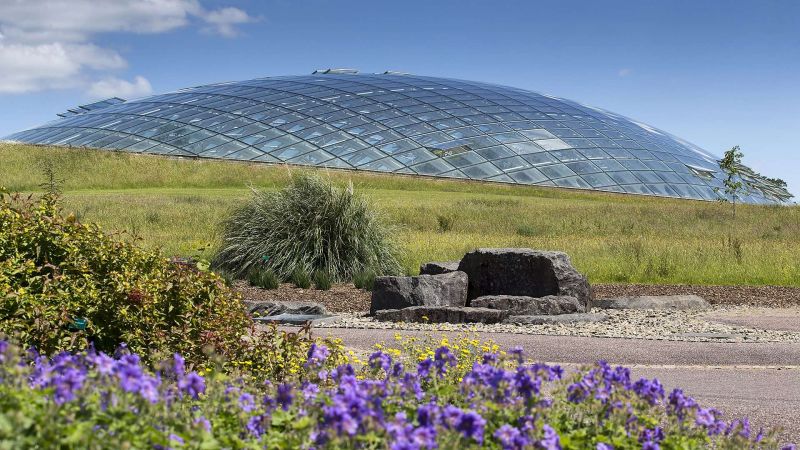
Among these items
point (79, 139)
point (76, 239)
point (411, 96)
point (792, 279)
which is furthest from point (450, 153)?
point (76, 239)

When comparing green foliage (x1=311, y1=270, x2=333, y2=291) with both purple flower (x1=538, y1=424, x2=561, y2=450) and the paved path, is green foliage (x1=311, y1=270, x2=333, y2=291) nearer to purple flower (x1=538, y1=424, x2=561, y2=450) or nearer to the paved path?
the paved path

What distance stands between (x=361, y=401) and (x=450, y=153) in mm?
46114

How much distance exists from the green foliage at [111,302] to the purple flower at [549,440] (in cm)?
412

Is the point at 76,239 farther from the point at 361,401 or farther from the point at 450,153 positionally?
the point at 450,153

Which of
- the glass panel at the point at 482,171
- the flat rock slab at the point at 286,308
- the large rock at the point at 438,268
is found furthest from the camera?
the glass panel at the point at 482,171

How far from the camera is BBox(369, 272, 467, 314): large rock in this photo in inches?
512

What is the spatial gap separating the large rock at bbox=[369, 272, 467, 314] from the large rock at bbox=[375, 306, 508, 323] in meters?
0.76

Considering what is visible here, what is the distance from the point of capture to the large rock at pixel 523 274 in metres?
14.0

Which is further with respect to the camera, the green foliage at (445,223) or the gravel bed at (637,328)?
the green foliage at (445,223)

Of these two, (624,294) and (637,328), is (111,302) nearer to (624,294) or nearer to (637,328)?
(637,328)

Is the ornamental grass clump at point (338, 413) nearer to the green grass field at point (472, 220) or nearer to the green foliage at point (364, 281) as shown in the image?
the green grass field at point (472, 220)

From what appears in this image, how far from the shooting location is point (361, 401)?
3.41m

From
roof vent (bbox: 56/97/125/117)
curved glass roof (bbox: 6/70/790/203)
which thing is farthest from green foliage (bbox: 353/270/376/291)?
roof vent (bbox: 56/97/125/117)

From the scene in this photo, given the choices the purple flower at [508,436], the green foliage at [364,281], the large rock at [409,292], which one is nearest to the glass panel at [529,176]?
the green foliage at [364,281]
